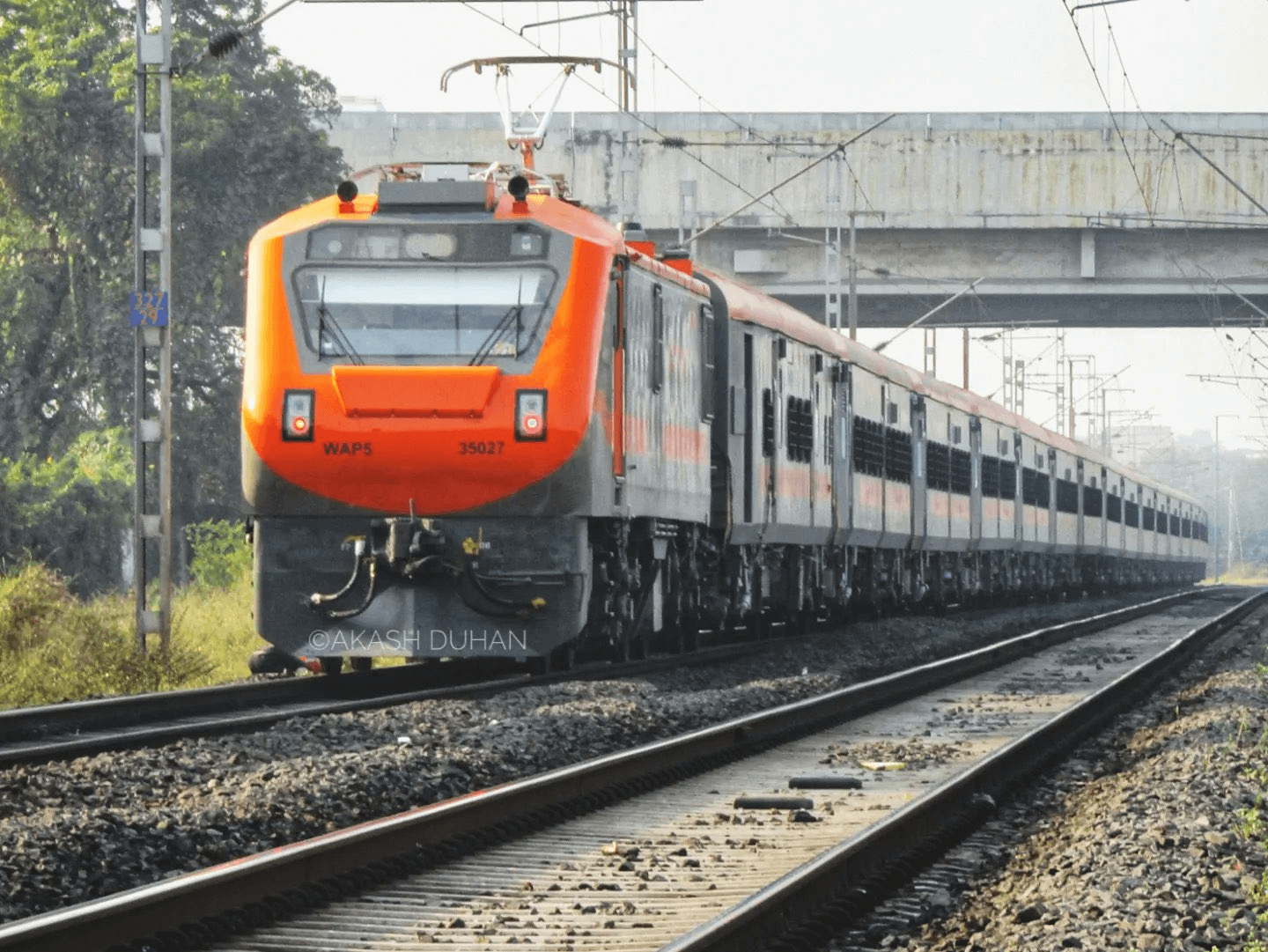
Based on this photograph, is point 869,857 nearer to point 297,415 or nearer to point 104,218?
point 297,415

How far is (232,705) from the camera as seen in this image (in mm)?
14484

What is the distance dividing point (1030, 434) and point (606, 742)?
1211 inches

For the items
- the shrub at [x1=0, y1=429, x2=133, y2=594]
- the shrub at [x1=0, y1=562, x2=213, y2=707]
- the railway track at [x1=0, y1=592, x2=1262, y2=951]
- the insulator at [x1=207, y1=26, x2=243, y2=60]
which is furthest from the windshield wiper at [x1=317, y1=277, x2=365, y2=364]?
the shrub at [x1=0, y1=429, x2=133, y2=594]

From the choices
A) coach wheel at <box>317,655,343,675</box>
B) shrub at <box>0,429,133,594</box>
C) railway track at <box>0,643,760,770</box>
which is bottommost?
railway track at <box>0,643,760,770</box>

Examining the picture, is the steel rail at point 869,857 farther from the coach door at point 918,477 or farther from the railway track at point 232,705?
the coach door at point 918,477

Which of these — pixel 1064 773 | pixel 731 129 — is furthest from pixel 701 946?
pixel 731 129

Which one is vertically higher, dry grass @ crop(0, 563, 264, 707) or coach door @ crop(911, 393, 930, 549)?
coach door @ crop(911, 393, 930, 549)

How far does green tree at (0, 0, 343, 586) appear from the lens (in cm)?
3641

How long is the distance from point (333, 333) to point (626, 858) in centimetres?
736

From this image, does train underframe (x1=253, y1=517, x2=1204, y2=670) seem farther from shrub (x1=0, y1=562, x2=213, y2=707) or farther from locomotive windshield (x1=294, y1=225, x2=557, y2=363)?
locomotive windshield (x1=294, y1=225, x2=557, y2=363)

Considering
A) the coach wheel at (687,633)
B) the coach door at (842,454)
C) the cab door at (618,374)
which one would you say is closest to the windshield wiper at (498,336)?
the cab door at (618,374)

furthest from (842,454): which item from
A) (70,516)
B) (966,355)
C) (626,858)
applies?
(966,355)

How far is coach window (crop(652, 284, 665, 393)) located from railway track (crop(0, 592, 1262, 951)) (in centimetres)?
420

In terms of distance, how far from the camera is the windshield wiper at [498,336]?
48.7 feet
